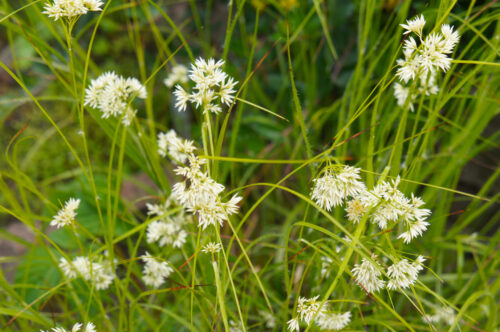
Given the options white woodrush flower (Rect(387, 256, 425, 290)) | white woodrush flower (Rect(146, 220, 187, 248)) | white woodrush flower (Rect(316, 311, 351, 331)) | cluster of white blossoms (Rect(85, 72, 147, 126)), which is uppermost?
cluster of white blossoms (Rect(85, 72, 147, 126))

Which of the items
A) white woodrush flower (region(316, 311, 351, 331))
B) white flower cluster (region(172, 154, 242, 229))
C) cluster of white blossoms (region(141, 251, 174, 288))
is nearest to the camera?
white flower cluster (region(172, 154, 242, 229))

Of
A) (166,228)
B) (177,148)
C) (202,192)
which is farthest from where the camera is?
(166,228)

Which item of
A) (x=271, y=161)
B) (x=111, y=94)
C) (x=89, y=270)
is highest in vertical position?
(x=111, y=94)

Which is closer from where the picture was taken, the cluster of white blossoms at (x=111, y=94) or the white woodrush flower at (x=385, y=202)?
the white woodrush flower at (x=385, y=202)

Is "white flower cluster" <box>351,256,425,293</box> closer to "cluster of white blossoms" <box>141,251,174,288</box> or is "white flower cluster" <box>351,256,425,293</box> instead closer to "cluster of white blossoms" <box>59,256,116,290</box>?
"cluster of white blossoms" <box>141,251,174,288</box>

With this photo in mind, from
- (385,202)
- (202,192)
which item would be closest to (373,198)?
(385,202)

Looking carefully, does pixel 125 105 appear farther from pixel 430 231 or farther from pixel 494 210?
pixel 494 210

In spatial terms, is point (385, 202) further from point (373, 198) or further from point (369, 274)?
point (369, 274)

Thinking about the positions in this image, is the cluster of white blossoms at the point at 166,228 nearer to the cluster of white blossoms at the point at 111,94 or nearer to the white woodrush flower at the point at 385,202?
the cluster of white blossoms at the point at 111,94

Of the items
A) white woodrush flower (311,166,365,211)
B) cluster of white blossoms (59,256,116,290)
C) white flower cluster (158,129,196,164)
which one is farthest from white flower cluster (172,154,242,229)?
cluster of white blossoms (59,256,116,290)

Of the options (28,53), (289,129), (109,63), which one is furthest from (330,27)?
(28,53)

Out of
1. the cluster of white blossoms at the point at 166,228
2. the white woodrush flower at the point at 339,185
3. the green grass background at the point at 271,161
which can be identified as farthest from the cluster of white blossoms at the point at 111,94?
the white woodrush flower at the point at 339,185
